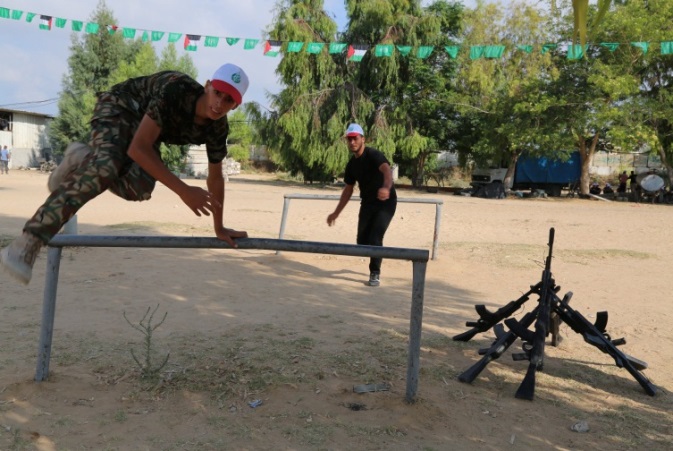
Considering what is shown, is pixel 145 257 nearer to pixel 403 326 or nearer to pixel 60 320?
pixel 60 320

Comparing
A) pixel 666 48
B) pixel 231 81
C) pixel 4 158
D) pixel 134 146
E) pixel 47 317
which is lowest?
pixel 47 317

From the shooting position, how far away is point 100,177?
8.76 feet

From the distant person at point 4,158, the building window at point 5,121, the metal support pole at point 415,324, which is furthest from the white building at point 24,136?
the metal support pole at point 415,324

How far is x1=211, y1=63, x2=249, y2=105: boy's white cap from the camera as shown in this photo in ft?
8.68

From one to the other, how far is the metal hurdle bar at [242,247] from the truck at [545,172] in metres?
24.3

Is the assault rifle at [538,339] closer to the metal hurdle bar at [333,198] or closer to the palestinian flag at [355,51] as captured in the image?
the metal hurdle bar at [333,198]

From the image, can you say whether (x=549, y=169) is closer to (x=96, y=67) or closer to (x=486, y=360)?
(x=486, y=360)

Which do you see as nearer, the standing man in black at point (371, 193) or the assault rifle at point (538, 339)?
the assault rifle at point (538, 339)

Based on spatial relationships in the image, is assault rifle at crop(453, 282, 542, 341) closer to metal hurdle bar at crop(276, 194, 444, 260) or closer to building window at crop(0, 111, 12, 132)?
metal hurdle bar at crop(276, 194, 444, 260)

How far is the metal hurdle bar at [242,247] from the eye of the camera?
3037mm

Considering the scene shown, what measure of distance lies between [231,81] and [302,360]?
2026mm

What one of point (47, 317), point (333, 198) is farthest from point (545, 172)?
point (47, 317)

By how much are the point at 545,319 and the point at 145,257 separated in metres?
5.30

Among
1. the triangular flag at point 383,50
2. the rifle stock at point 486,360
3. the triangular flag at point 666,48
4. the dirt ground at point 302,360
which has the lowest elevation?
the dirt ground at point 302,360
